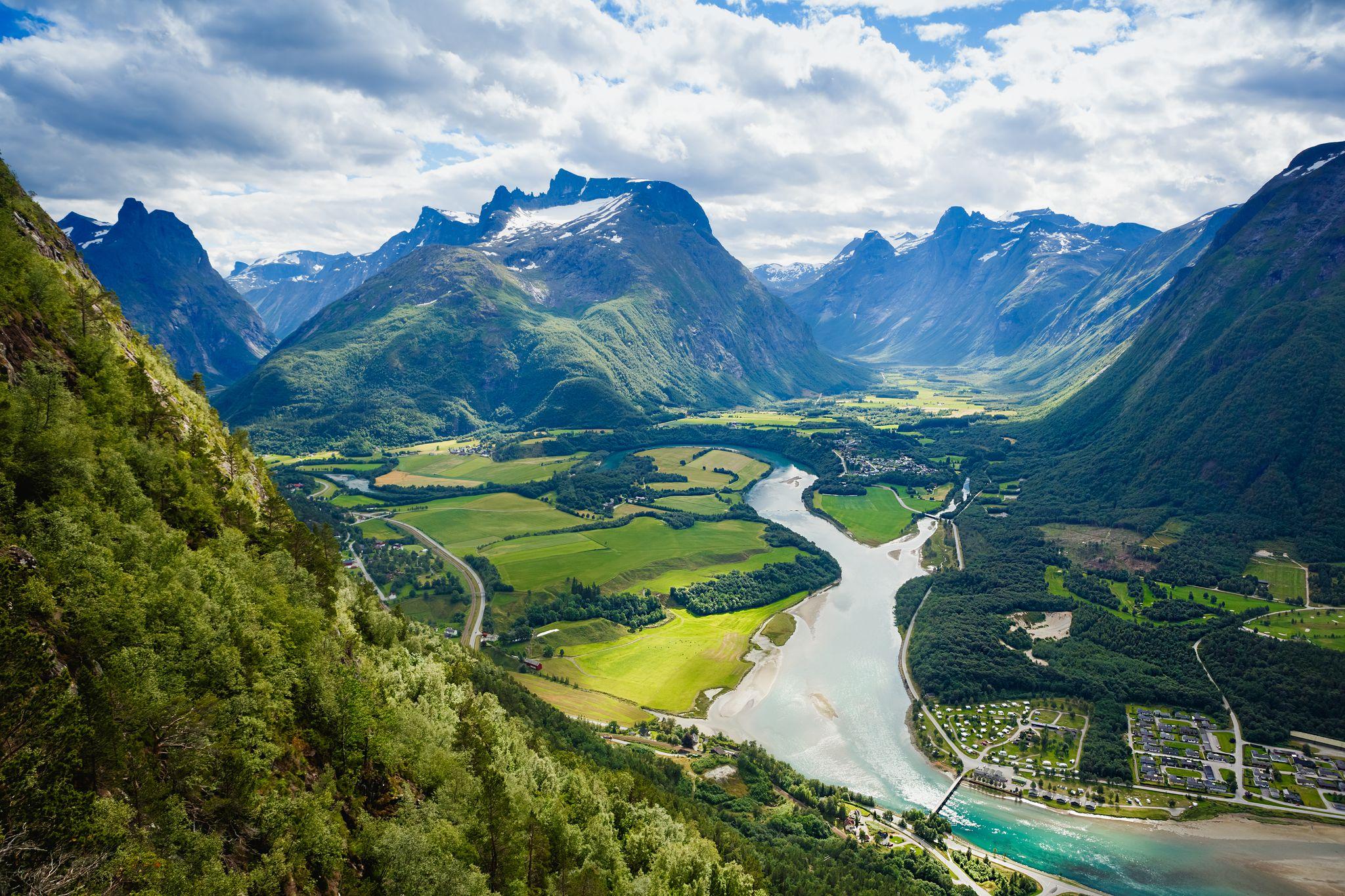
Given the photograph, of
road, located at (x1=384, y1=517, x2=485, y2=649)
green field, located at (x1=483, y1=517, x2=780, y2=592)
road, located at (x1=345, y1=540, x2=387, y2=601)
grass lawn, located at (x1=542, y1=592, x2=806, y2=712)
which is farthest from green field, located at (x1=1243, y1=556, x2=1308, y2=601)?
road, located at (x1=345, y1=540, x2=387, y2=601)

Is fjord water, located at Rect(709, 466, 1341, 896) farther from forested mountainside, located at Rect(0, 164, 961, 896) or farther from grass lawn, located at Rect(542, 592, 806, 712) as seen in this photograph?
forested mountainside, located at Rect(0, 164, 961, 896)

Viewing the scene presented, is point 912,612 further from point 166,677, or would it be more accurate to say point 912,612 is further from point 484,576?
point 166,677

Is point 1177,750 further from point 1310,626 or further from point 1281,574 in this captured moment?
point 1281,574

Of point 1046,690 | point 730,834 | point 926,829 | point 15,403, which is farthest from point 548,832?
point 1046,690

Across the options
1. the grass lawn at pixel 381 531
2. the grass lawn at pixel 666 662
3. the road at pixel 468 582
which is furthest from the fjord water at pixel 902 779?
the grass lawn at pixel 381 531

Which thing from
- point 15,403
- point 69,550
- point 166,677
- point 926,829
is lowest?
point 926,829
